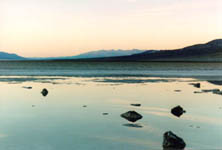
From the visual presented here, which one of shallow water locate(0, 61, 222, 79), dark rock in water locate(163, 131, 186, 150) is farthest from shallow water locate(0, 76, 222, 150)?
shallow water locate(0, 61, 222, 79)

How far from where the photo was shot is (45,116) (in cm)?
1625

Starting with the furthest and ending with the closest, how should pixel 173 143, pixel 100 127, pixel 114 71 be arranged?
pixel 114 71
pixel 100 127
pixel 173 143

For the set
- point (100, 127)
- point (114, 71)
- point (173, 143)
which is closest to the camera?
point (173, 143)

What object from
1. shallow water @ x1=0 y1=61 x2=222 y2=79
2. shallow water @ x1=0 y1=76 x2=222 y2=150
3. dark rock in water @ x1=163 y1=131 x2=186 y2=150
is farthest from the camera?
shallow water @ x1=0 y1=61 x2=222 y2=79

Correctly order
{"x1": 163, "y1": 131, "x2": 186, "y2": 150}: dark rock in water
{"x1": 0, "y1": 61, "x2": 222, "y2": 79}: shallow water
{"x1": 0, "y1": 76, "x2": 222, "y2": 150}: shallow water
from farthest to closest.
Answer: {"x1": 0, "y1": 61, "x2": 222, "y2": 79}: shallow water < {"x1": 0, "y1": 76, "x2": 222, "y2": 150}: shallow water < {"x1": 163, "y1": 131, "x2": 186, "y2": 150}: dark rock in water

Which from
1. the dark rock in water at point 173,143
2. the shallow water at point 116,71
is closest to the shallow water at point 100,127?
the dark rock in water at point 173,143

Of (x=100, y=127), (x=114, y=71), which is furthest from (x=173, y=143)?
(x=114, y=71)

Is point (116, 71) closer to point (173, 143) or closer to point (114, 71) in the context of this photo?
point (114, 71)

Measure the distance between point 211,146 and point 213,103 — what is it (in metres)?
11.1

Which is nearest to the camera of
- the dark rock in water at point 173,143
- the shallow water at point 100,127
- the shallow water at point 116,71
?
the dark rock in water at point 173,143

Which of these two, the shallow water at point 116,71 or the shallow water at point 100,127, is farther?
the shallow water at point 116,71

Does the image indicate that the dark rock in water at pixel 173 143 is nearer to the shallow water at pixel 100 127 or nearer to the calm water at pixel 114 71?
the shallow water at pixel 100 127

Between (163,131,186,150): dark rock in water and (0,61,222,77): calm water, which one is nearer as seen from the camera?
(163,131,186,150): dark rock in water

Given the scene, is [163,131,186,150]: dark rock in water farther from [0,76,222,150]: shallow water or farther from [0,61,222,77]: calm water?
[0,61,222,77]: calm water
